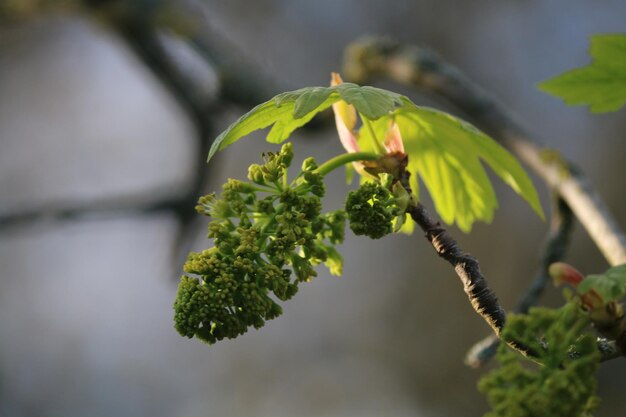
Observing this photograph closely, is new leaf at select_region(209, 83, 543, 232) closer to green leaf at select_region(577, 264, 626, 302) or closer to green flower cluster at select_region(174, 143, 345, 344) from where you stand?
green flower cluster at select_region(174, 143, 345, 344)

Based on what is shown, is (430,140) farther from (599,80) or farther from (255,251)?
(255,251)

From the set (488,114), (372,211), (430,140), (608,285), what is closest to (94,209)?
(488,114)

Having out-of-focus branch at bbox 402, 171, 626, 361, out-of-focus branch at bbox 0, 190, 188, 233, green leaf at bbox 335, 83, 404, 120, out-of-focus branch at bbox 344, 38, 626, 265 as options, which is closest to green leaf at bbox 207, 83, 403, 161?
green leaf at bbox 335, 83, 404, 120

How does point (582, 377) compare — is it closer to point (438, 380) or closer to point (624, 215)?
point (624, 215)

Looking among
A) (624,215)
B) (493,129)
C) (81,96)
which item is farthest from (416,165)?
(81,96)

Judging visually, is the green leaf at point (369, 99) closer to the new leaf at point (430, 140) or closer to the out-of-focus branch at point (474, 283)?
the new leaf at point (430, 140)
